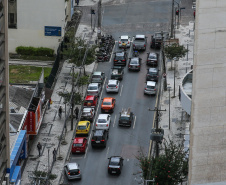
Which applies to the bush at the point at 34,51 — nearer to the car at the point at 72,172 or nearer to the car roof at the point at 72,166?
the car roof at the point at 72,166

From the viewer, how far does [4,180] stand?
74188mm

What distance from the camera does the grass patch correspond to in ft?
401

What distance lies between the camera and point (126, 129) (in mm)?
105500

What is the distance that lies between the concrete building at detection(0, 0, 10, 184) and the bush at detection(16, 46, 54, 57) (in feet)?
195

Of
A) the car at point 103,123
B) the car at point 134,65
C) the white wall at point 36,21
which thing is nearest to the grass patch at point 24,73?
the white wall at point 36,21

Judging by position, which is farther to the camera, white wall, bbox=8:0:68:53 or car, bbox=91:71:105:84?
white wall, bbox=8:0:68:53

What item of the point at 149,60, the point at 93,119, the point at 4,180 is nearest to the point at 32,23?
the point at 149,60

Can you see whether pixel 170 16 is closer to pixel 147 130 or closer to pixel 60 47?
pixel 60 47

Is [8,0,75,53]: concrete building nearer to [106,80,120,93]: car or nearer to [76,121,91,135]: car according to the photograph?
[106,80,120,93]: car

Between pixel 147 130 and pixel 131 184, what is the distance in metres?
14.7

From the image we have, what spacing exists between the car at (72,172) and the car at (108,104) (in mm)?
18441

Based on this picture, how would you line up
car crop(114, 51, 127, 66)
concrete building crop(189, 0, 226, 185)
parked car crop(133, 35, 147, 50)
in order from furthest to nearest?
parked car crop(133, 35, 147, 50), car crop(114, 51, 127, 66), concrete building crop(189, 0, 226, 185)

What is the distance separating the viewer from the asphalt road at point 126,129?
309ft

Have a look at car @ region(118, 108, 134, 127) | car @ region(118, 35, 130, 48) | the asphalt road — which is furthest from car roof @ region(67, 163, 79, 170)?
car @ region(118, 35, 130, 48)
